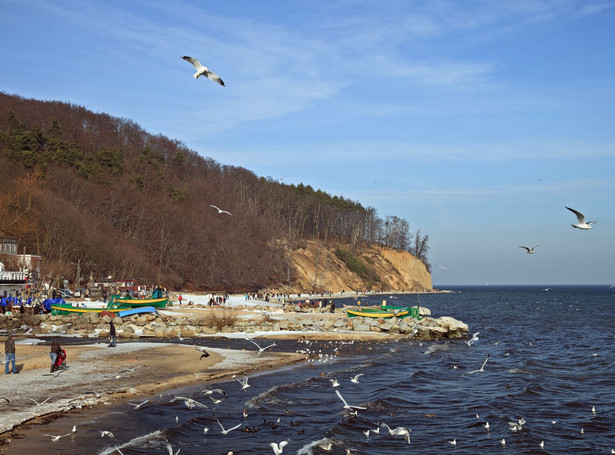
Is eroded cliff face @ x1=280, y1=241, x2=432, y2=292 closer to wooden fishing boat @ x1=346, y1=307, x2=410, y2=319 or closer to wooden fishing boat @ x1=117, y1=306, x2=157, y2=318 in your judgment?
wooden fishing boat @ x1=346, y1=307, x2=410, y2=319

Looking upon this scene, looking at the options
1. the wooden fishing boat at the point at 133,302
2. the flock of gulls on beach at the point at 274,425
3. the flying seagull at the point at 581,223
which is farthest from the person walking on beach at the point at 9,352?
the wooden fishing boat at the point at 133,302

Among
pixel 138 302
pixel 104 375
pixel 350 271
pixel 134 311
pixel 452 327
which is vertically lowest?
pixel 104 375

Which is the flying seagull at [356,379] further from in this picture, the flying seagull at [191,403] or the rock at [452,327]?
the rock at [452,327]

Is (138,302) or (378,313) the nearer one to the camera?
A: (138,302)

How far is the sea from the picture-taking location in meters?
16.6

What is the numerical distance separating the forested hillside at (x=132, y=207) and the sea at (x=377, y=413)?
50.5m

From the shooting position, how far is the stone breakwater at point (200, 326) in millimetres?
41562

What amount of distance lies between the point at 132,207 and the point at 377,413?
3404 inches

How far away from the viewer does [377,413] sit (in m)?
21.1

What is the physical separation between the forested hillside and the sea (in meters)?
50.5

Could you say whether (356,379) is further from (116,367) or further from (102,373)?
(102,373)

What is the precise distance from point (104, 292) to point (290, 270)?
68578 millimetres

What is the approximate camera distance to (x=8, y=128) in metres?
106

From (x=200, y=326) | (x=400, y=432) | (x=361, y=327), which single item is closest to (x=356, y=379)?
(x=400, y=432)
